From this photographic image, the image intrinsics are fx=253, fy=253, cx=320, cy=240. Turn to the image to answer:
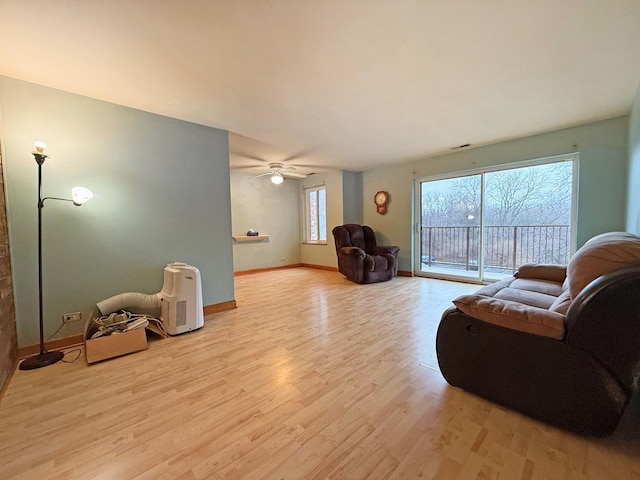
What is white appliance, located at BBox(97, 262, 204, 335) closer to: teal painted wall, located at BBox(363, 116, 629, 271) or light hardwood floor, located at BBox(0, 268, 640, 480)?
light hardwood floor, located at BBox(0, 268, 640, 480)

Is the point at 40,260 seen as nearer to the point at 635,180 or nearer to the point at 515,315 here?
the point at 515,315

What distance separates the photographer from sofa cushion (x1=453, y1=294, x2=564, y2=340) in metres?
1.30

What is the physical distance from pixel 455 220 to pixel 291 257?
13.5ft

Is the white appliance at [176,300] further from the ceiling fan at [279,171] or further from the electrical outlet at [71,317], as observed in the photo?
the ceiling fan at [279,171]

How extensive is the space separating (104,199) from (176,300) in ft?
4.08

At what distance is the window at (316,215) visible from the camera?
6570mm

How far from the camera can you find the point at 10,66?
6.46 ft

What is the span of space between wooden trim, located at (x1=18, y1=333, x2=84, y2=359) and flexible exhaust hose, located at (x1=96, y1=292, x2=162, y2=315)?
32 cm

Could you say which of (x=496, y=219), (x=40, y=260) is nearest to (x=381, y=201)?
(x=496, y=219)

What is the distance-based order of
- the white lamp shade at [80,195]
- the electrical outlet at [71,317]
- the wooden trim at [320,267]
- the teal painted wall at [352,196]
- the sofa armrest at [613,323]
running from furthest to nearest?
1. the wooden trim at [320,267]
2. the teal painted wall at [352,196]
3. the electrical outlet at [71,317]
4. the white lamp shade at [80,195]
5. the sofa armrest at [613,323]

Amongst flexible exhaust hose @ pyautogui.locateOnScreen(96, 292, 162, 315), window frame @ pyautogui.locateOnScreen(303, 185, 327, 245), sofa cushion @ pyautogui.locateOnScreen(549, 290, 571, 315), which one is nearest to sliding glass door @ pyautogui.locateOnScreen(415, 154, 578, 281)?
window frame @ pyautogui.locateOnScreen(303, 185, 327, 245)

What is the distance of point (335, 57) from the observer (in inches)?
74.6

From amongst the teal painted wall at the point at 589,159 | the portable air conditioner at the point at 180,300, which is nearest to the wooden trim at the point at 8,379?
the portable air conditioner at the point at 180,300

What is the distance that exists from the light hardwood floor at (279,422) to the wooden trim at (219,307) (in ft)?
2.40
